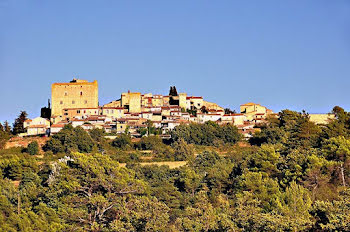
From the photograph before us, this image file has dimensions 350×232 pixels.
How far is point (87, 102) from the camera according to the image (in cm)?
6350

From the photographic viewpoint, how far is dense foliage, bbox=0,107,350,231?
31672 millimetres

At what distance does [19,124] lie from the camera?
2403 inches

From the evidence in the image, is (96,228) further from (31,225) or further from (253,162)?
(253,162)

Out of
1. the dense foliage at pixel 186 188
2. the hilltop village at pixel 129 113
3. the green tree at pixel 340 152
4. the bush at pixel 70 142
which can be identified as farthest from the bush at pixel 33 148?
the green tree at pixel 340 152

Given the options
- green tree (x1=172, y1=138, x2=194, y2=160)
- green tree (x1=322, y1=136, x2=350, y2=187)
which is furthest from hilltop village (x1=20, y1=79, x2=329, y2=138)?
green tree (x1=322, y1=136, x2=350, y2=187)

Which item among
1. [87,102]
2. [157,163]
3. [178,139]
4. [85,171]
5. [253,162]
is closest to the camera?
[85,171]

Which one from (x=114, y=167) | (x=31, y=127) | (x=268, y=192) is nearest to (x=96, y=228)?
(x=114, y=167)

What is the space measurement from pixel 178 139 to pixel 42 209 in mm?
20655

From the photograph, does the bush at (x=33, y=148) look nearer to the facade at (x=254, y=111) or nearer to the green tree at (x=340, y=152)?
the facade at (x=254, y=111)

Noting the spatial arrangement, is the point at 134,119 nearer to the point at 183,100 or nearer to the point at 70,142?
the point at 183,100

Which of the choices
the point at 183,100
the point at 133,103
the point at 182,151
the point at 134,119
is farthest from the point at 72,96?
the point at 182,151

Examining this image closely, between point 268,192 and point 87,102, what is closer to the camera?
point 268,192

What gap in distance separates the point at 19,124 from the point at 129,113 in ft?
25.3

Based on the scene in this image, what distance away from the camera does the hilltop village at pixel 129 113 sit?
59.1 m
